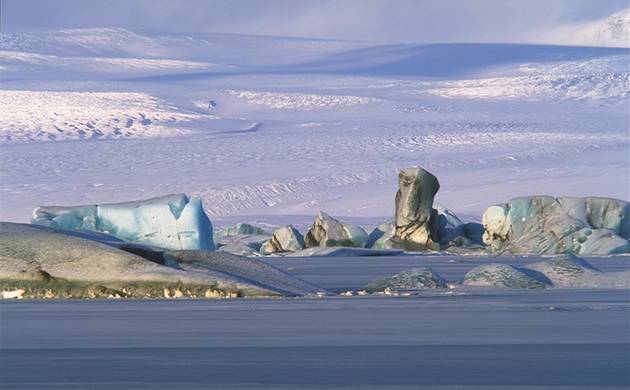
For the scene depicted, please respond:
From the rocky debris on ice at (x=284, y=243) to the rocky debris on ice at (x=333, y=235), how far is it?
255 millimetres

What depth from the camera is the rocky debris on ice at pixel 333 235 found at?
25.7m

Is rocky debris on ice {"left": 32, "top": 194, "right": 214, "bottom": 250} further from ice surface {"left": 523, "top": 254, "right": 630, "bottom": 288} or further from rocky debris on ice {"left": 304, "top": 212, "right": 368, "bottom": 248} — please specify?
ice surface {"left": 523, "top": 254, "right": 630, "bottom": 288}

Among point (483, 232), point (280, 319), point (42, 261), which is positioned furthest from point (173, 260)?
point (483, 232)

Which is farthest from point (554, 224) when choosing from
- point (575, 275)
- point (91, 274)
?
point (91, 274)

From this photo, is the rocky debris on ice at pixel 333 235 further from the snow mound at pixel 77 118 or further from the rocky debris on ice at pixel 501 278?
the snow mound at pixel 77 118

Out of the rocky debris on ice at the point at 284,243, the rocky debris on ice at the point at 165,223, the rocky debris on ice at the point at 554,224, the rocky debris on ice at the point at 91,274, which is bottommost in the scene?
the rocky debris on ice at the point at 284,243

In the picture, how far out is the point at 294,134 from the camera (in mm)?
62531

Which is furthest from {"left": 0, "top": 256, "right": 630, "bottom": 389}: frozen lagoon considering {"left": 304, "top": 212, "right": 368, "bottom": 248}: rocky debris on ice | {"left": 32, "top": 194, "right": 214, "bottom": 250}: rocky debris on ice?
{"left": 304, "top": 212, "right": 368, "bottom": 248}: rocky debris on ice

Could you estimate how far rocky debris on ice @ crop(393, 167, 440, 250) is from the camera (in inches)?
995

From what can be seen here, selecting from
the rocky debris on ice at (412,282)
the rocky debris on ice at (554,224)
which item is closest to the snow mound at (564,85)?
the rocky debris on ice at (554,224)

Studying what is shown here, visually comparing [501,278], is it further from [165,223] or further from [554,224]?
[554,224]

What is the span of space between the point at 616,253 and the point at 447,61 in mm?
74362

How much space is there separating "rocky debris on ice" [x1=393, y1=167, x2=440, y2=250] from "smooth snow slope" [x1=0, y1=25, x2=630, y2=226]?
22.7 meters

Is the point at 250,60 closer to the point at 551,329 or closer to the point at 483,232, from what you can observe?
the point at 483,232
